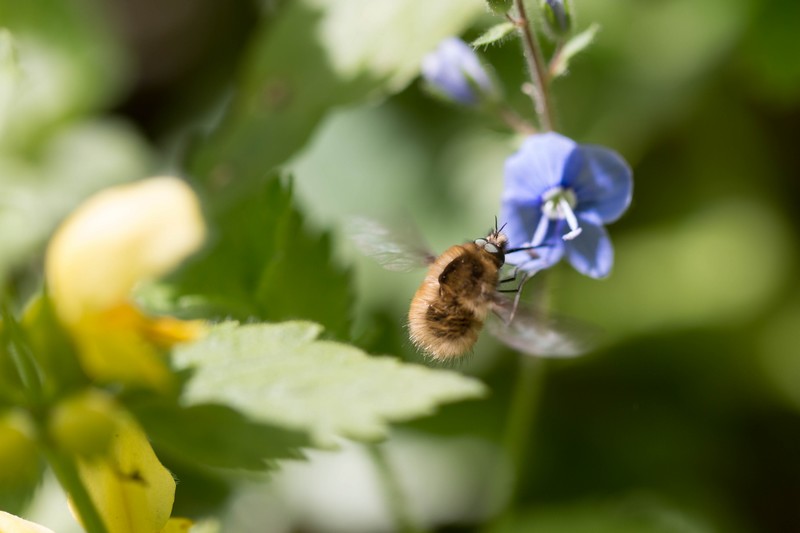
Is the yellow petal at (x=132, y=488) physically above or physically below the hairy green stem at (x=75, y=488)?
below

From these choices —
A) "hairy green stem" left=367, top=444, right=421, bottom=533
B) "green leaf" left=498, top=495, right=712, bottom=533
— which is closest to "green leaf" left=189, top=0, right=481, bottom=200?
"hairy green stem" left=367, top=444, right=421, bottom=533

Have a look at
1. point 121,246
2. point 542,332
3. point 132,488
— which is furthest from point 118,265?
point 542,332

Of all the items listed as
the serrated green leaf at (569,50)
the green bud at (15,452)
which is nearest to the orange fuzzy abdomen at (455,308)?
the serrated green leaf at (569,50)

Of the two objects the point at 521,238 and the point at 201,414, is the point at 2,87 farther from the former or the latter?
the point at 521,238

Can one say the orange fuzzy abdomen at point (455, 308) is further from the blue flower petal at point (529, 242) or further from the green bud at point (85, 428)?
the green bud at point (85, 428)

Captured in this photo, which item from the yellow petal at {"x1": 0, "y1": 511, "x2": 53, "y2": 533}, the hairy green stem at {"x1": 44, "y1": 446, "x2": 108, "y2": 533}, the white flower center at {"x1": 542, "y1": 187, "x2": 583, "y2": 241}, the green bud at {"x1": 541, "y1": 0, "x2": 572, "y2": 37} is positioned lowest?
the yellow petal at {"x1": 0, "y1": 511, "x2": 53, "y2": 533}

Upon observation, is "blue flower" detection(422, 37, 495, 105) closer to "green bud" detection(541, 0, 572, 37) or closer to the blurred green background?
"green bud" detection(541, 0, 572, 37)
